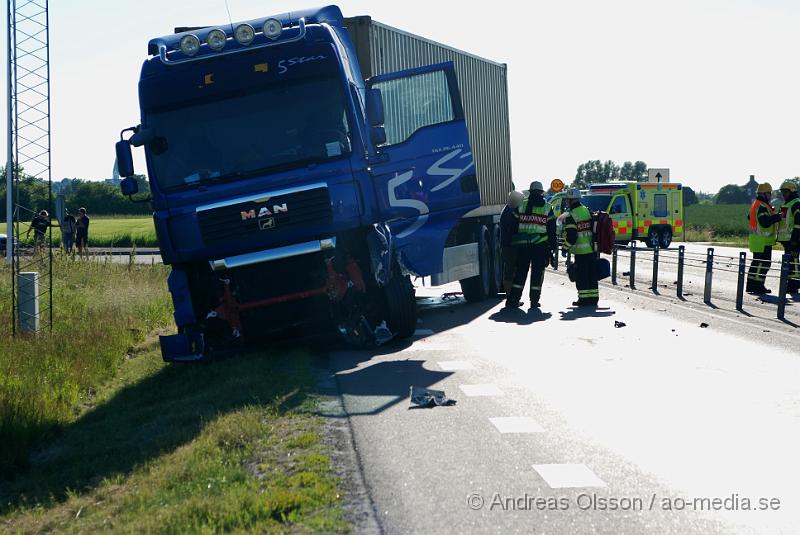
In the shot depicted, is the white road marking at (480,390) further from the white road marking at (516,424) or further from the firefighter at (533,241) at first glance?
the firefighter at (533,241)

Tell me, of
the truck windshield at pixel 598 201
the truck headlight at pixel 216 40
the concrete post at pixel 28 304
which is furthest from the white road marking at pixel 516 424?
the truck windshield at pixel 598 201

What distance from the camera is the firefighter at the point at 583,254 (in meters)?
17.7

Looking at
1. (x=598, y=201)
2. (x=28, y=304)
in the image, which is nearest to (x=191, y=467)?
(x=28, y=304)

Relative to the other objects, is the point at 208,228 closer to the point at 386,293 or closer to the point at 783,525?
the point at 386,293

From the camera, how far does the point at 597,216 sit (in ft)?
62.2

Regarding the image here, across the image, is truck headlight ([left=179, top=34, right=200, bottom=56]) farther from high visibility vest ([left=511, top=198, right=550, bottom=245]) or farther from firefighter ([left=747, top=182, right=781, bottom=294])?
firefighter ([left=747, top=182, right=781, bottom=294])

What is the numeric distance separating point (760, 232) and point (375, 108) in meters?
10.8

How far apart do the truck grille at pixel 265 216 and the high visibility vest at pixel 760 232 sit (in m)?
11.3

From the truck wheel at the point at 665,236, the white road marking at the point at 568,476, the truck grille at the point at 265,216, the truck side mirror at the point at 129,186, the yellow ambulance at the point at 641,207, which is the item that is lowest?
the truck wheel at the point at 665,236

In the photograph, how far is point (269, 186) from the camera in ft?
38.1

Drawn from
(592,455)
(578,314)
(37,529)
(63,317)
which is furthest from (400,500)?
(63,317)

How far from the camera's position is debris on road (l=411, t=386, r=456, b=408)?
8898 mm

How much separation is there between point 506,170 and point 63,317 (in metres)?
8.87

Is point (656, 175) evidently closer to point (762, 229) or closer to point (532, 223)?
point (762, 229)
